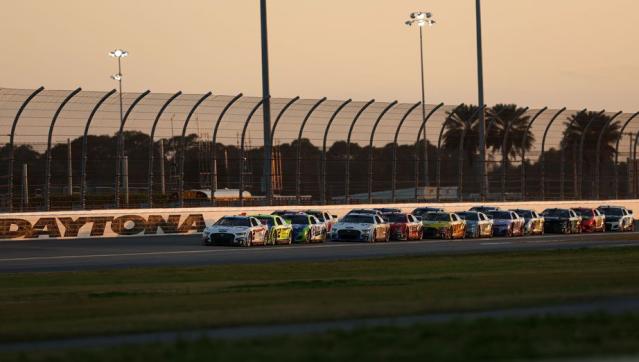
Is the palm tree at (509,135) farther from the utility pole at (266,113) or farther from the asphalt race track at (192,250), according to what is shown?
the utility pole at (266,113)

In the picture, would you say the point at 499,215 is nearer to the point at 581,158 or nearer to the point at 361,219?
the point at 361,219

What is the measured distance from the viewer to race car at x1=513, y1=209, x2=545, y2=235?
5891 cm

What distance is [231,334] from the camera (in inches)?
676

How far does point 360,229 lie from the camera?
5028 centimetres

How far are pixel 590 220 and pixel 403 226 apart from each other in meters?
13.6

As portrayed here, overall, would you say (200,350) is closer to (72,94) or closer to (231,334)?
(231,334)

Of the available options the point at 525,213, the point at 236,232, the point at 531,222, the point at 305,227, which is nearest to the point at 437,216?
the point at 531,222

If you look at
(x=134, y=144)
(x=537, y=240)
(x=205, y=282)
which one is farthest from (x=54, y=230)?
(x=205, y=282)

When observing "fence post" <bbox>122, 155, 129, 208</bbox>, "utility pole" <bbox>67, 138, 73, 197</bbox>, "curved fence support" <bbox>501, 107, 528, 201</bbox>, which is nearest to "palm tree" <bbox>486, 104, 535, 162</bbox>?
"curved fence support" <bbox>501, 107, 528, 201</bbox>

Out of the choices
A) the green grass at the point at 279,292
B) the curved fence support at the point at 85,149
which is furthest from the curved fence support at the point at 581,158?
the green grass at the point at 279,292

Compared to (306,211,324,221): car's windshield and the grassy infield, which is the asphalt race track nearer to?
(306,211,324,221): car's windshield

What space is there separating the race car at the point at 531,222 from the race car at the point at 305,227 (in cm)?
1248

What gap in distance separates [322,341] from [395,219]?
36978mm

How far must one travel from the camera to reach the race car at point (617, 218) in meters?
64.0
